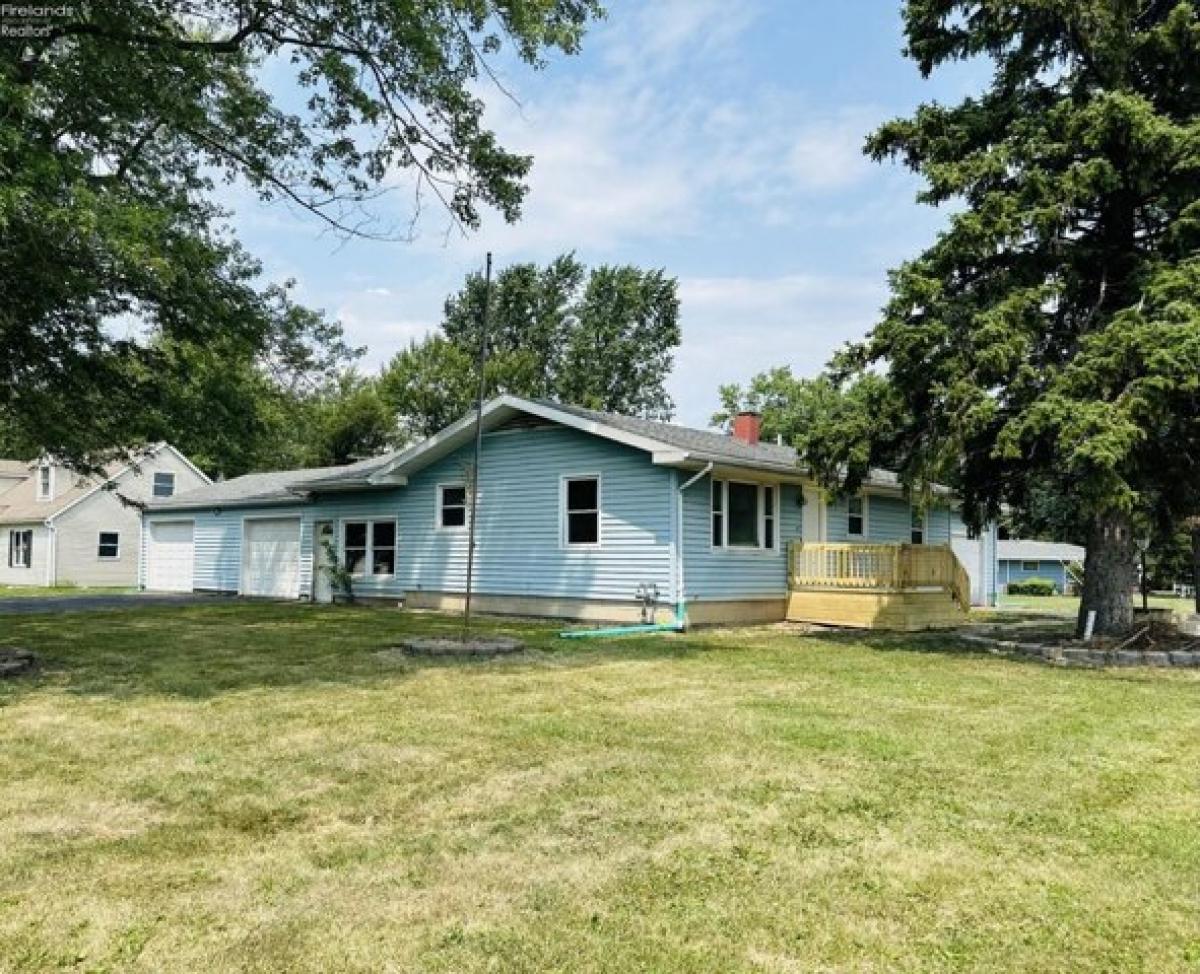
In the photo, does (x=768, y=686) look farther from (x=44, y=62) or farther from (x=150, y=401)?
(x=44, y=62)

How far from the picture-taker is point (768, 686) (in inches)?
334

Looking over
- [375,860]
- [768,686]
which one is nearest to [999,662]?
[768,686]

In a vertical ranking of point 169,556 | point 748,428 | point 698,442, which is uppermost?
point 748,428

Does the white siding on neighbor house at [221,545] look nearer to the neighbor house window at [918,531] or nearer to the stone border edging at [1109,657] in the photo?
the neighbor house window at [918,531]

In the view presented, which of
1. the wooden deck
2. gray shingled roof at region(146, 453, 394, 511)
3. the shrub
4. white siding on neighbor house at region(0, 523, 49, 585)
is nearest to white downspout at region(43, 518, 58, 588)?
white siding on neighbor house at region(0, 523, 49, 585)

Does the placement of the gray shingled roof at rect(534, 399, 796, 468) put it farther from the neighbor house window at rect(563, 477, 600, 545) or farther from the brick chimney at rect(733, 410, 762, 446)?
the neighbor house window at rect(563, 477, 600, 545)

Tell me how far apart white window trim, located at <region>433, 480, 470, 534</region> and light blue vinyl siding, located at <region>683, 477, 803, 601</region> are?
202 inches

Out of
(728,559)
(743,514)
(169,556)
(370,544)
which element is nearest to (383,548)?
(370,544)

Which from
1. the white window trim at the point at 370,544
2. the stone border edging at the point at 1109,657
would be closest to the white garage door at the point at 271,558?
the white window trim at the point at 370,544

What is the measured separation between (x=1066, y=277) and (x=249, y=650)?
39.2 ft

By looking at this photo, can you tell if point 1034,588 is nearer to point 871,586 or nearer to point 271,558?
point 871,586

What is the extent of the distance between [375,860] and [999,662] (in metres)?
9.23

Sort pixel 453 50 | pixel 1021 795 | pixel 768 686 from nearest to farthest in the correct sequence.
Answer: pixel 1021 795
pixel 768 686
pixel 453 50

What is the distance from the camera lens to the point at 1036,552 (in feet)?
171
